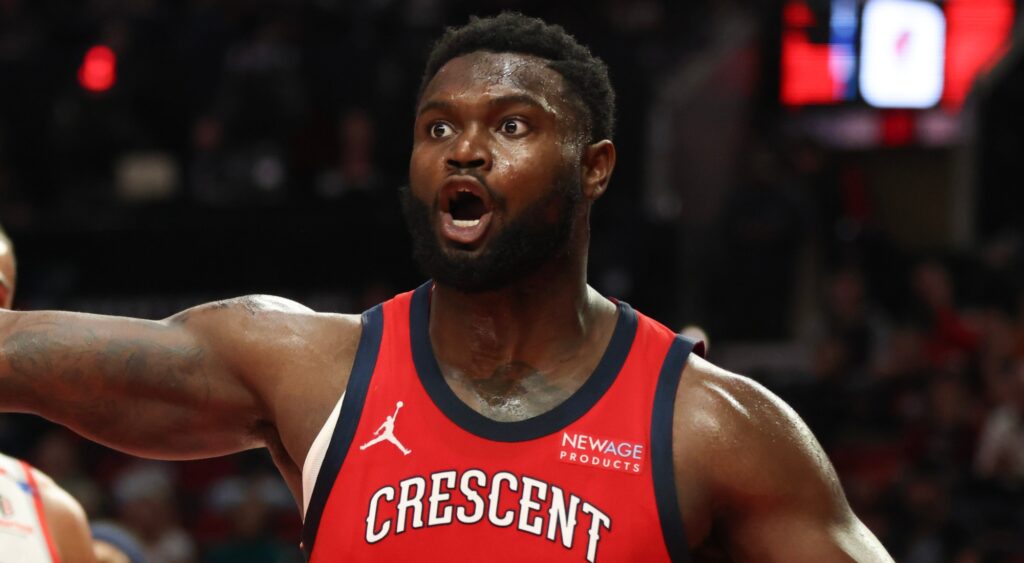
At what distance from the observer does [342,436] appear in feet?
9.86

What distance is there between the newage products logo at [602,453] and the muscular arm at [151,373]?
0.55m

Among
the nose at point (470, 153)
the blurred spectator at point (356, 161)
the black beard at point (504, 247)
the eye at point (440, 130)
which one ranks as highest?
the eye at point (440, 130)

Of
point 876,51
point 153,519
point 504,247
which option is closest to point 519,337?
point 504,247

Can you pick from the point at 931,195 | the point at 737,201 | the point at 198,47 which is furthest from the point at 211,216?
the point at 931,195

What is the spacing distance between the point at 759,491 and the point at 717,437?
0.43 feet

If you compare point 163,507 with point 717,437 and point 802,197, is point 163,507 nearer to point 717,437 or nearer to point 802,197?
point 802,197

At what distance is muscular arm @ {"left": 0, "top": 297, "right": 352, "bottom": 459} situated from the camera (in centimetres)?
308

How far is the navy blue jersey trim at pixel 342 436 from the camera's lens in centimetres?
298

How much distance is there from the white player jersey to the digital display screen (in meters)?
8.20

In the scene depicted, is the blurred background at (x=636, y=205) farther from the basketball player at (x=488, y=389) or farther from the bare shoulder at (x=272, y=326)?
the bare shoulder at (x=272, y=326)

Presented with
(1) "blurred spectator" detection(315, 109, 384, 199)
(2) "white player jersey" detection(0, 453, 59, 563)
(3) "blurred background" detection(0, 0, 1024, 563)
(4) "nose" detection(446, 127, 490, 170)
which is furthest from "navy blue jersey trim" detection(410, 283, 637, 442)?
(1) "blurred spectator" detection(315, 109, 384, 199)

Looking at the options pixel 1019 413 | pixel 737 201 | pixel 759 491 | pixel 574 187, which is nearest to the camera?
pixel 759 491

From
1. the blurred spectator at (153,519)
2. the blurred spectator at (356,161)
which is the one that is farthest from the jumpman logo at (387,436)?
the blurred spectator at (356,161)

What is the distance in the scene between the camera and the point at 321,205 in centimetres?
990
